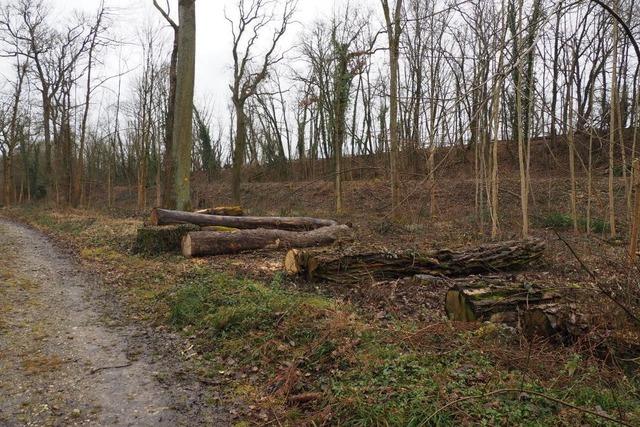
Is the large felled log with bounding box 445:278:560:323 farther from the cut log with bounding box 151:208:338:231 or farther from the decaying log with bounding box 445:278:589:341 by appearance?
the cut log with bounding box 151:208:338:231

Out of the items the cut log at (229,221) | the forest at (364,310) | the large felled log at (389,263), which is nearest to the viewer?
the forest at (364,310)

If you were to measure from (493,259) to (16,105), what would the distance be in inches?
1420

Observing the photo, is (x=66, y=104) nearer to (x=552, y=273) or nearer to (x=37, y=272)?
(x=37, y=272)

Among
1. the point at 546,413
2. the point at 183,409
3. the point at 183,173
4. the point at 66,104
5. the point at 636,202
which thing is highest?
the point at 66,104

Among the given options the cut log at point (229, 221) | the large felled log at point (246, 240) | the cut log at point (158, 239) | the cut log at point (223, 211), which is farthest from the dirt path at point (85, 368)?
the cut log at point (223, 211)

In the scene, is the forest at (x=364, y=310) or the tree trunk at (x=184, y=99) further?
the tree trunk at (x=184, y=99)

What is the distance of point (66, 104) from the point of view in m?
26.6

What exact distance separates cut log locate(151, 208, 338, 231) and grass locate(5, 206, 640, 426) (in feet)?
16.9

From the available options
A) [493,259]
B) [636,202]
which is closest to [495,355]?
[636,202]

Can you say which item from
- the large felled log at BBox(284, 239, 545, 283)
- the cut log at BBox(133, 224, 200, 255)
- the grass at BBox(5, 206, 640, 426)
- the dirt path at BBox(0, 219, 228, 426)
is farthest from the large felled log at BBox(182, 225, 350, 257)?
the grass at BBox(5, 206, 640, 426)

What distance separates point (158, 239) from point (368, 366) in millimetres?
7682

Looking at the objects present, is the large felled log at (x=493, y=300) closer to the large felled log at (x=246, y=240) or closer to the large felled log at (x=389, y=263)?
the large felled log at (x=389, y=263)

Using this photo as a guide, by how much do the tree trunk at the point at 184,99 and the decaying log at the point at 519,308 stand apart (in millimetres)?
9640

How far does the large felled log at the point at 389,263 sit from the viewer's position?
7344 millimetres
